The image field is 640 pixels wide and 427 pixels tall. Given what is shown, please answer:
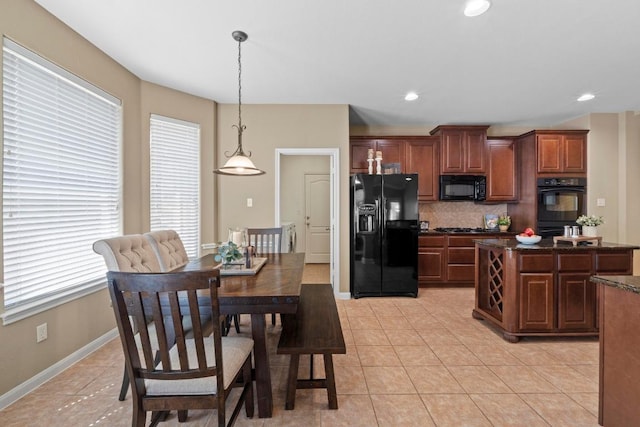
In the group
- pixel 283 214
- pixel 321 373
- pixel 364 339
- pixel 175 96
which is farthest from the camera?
pixel 283 214

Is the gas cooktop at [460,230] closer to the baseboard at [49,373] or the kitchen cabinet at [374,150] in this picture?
the kitchen cabinet at [374,150]

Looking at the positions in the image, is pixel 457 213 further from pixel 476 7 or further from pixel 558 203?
pixel 476 7

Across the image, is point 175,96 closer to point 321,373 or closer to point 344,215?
point 344,215

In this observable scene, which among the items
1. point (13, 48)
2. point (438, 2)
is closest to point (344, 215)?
point (438, 2)

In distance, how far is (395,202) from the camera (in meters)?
4.05

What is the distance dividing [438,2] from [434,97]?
72.2 inches

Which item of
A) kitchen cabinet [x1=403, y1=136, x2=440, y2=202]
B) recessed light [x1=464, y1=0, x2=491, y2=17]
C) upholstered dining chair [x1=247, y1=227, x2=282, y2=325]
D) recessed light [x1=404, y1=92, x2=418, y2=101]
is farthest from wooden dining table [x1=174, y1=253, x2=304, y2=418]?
kitchen cabinet [x1=403, y1=136, x2=440, y2=202]

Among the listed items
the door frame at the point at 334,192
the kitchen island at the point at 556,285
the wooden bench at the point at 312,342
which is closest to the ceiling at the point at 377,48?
the door frame at the point at 334,192

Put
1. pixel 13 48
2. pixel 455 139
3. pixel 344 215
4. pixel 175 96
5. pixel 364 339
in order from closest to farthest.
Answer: pixel 13 48
pixel 364 339
pixel 175 96
pixel 344 215
pixel 455 139

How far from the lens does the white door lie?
21.9ft

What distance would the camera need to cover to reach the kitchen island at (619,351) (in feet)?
4.55

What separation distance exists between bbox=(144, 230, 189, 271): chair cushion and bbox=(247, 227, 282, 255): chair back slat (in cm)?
79

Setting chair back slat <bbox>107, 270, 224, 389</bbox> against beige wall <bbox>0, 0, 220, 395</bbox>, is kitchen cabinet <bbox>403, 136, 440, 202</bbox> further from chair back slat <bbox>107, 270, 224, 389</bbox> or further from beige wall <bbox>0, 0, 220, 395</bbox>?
chair back slat <bbox>107, 270, 224, 389</bbox>

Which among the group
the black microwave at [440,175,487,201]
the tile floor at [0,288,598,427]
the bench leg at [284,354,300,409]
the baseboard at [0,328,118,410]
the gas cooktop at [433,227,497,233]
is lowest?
the tile floor at [0,288,598,427]
